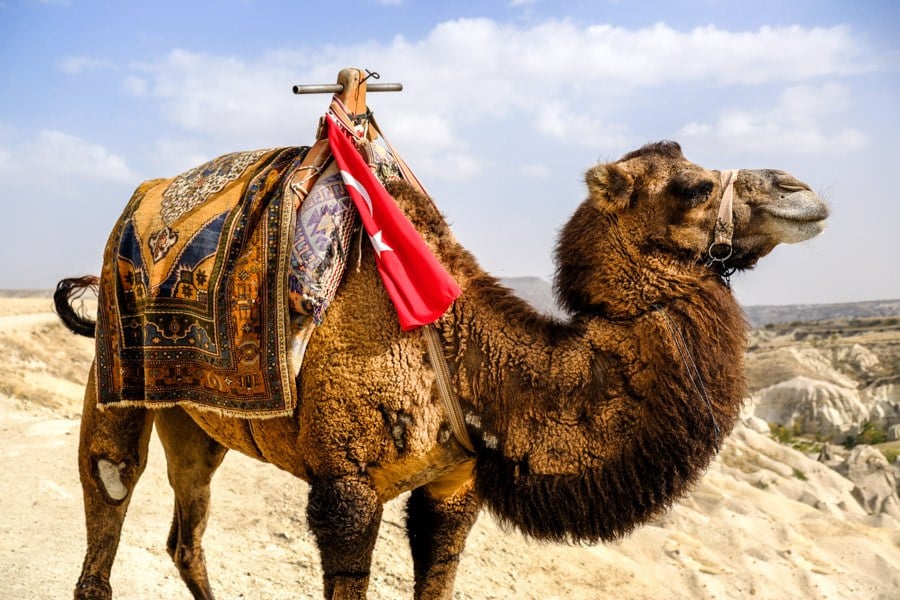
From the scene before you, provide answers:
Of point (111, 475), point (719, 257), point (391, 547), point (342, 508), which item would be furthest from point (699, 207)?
point (391, 547)

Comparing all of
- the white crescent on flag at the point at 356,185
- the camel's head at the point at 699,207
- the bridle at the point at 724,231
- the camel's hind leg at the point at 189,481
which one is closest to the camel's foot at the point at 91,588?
the camel's hind leg at the point at 189,481

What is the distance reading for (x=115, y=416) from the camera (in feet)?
15.0

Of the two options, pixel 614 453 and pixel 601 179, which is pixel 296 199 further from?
pixel 614 453

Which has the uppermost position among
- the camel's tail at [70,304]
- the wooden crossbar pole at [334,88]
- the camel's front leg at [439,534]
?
the wooden crossbar pole at [334,88]

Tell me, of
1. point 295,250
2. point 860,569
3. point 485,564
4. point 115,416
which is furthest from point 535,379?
point 860,569

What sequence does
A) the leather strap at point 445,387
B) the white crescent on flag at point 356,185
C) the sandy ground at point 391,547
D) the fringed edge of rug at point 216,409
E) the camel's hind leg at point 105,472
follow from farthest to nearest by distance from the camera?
the sandy ground at point 391,547 → the camel's hind leg at point 105,472 → the white crescent on flag at point 356,185 → the fringed edge of rug at point 216,409 → the leather strap at point 445,387

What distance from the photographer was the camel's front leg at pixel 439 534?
163 inches

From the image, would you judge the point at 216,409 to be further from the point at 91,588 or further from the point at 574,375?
the point at 574,375

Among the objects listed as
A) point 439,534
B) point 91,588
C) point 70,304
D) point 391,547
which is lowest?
point 391,547

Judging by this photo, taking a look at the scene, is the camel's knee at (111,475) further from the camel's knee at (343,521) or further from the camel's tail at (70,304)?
the camel's knee at (343,521)

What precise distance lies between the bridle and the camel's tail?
3822 millimetres

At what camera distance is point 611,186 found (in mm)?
3574

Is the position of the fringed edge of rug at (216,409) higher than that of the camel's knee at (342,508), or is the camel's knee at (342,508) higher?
the fringed edge of rug at (216,409)

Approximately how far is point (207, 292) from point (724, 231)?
7.59 ft
